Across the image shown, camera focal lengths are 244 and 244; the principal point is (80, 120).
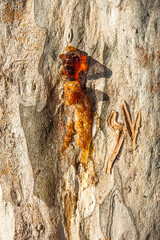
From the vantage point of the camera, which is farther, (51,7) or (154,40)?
(51,7)

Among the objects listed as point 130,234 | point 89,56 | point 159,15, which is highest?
point 159,15

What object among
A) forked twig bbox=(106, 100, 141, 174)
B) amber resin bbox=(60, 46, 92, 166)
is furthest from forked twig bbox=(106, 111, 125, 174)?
amber resin bbox=(60, 46, 92, 166)

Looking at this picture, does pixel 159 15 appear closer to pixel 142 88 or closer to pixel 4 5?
pixel 142 88

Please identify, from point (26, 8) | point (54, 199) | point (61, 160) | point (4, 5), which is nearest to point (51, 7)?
point (26, 8)

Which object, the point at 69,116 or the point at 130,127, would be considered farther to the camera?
the point at 69,116

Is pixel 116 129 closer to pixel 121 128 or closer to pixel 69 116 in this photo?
pixel 121 128

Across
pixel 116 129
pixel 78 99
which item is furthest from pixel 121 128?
pixel 78 99

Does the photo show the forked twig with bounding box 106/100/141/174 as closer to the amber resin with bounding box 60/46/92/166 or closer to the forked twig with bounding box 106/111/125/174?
the forked twig with bounding box 106/111/125/174
